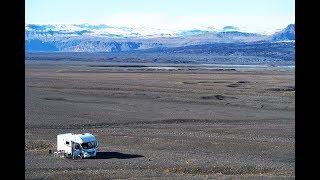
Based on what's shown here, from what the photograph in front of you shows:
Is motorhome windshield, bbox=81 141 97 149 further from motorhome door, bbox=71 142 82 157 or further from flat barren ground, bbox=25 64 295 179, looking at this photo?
flat barren ground, bbox=25 64 295 179

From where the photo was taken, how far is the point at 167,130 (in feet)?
119

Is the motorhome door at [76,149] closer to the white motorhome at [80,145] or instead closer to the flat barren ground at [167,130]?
the white motorhome at [80,145]

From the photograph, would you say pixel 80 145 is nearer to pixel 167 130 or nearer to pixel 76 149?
pixel 76 149

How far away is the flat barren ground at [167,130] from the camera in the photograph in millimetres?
22750

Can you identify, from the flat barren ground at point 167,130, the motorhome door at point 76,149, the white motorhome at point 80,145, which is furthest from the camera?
the motorhome door at point 76,149

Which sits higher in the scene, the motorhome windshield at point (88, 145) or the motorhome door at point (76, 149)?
the motorhome windshield at point (88, 145)

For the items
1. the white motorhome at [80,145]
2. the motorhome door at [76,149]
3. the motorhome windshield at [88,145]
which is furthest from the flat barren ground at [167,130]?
the motorhome door at [76,149]

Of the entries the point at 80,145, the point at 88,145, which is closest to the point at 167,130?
the point at 88,145

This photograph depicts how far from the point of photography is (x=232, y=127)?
124ft

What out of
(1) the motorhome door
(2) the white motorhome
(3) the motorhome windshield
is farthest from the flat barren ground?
(1) the motorhome door

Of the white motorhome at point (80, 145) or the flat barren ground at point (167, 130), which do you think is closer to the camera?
the flat barren ground at point (167, 130)

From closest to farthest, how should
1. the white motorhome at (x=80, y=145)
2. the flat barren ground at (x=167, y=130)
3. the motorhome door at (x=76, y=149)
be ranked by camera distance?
the flat barren ground at (x=167, y=130) → the white motorhome at (x=80, y=145) → the motorhome door at (x=76, y=149)
